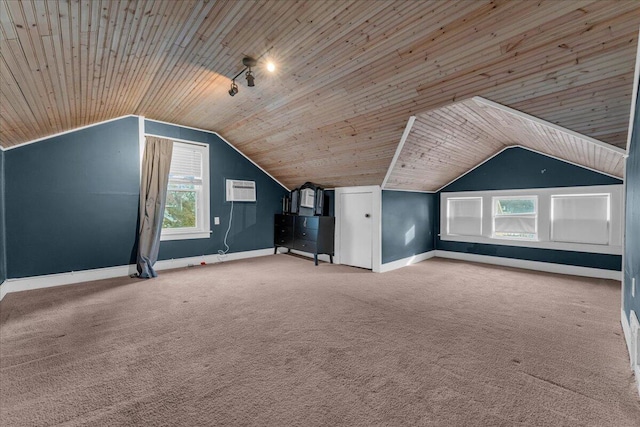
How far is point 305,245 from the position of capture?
17.7ft

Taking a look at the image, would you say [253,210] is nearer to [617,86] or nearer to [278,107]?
[278,107]

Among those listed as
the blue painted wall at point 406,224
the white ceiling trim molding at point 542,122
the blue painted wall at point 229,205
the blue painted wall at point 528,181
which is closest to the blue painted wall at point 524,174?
the blue painted wall at point 528,181

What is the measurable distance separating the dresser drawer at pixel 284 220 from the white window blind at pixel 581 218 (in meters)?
4.72

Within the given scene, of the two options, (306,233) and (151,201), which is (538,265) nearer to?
(306,233)

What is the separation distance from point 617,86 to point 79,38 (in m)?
3.83

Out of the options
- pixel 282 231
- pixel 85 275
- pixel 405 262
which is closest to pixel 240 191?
pixel 282 231

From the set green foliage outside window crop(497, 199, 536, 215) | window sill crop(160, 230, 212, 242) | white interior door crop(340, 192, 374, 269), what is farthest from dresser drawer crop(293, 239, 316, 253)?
green foliage outside window crop(497, 199, 536, 215)

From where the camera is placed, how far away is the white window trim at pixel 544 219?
13.9 feet

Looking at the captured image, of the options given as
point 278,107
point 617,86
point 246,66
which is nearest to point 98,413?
point 246,66

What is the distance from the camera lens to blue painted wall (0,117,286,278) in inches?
143

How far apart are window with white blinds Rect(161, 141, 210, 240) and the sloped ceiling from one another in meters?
3.40

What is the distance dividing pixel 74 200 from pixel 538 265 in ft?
24.6

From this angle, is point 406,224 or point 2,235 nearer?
point 2,235

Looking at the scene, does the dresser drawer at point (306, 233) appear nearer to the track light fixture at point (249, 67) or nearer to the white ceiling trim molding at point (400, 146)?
the white ceiling trim molding at point (400, 146)
